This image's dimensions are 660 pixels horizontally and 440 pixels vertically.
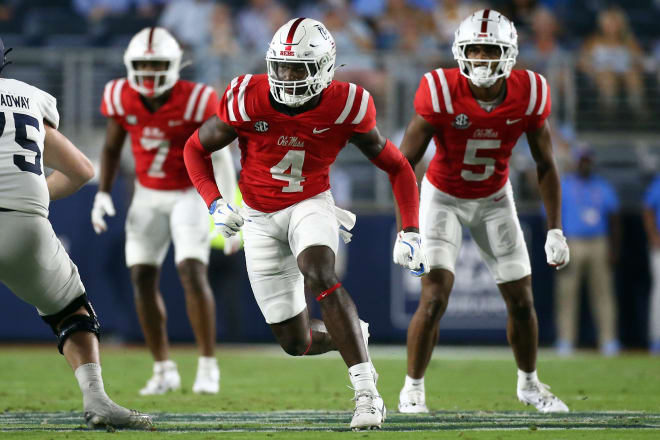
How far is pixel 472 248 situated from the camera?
10.6m

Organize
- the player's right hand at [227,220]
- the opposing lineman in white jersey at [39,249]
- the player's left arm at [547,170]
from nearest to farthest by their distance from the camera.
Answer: the opposing lineman in white jersey at [39,249] → the player's right hand at [227,220] → the player's left arm at [547,170]

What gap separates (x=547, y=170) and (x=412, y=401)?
1.40 meters

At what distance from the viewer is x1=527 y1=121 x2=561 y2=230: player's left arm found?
5.71m

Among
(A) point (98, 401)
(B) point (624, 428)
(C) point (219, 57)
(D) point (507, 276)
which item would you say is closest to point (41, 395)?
(A) point (98, 401)

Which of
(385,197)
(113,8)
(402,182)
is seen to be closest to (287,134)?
(402,182)

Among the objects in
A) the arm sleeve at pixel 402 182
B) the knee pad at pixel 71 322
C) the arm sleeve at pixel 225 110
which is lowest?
the knee pad at pixel 71 322

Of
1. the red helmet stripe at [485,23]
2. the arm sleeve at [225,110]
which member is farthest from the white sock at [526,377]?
the arm sleeve at [225,110]

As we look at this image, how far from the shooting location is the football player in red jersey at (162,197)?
268 inches

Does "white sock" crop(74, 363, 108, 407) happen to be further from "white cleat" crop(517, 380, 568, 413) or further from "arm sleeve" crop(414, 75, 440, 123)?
"white cleat" crop(517, 380, 568, 413)

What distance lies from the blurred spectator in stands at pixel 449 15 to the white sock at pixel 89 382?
28.1 feet

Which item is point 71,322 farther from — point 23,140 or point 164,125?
point 164,125

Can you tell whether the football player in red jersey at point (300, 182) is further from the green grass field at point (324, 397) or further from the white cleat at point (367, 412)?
the green grass field at point (324, 397)

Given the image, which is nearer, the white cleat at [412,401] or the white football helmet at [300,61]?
the white football helmet at [300,61]

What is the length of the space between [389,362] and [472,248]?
1.80 meters
